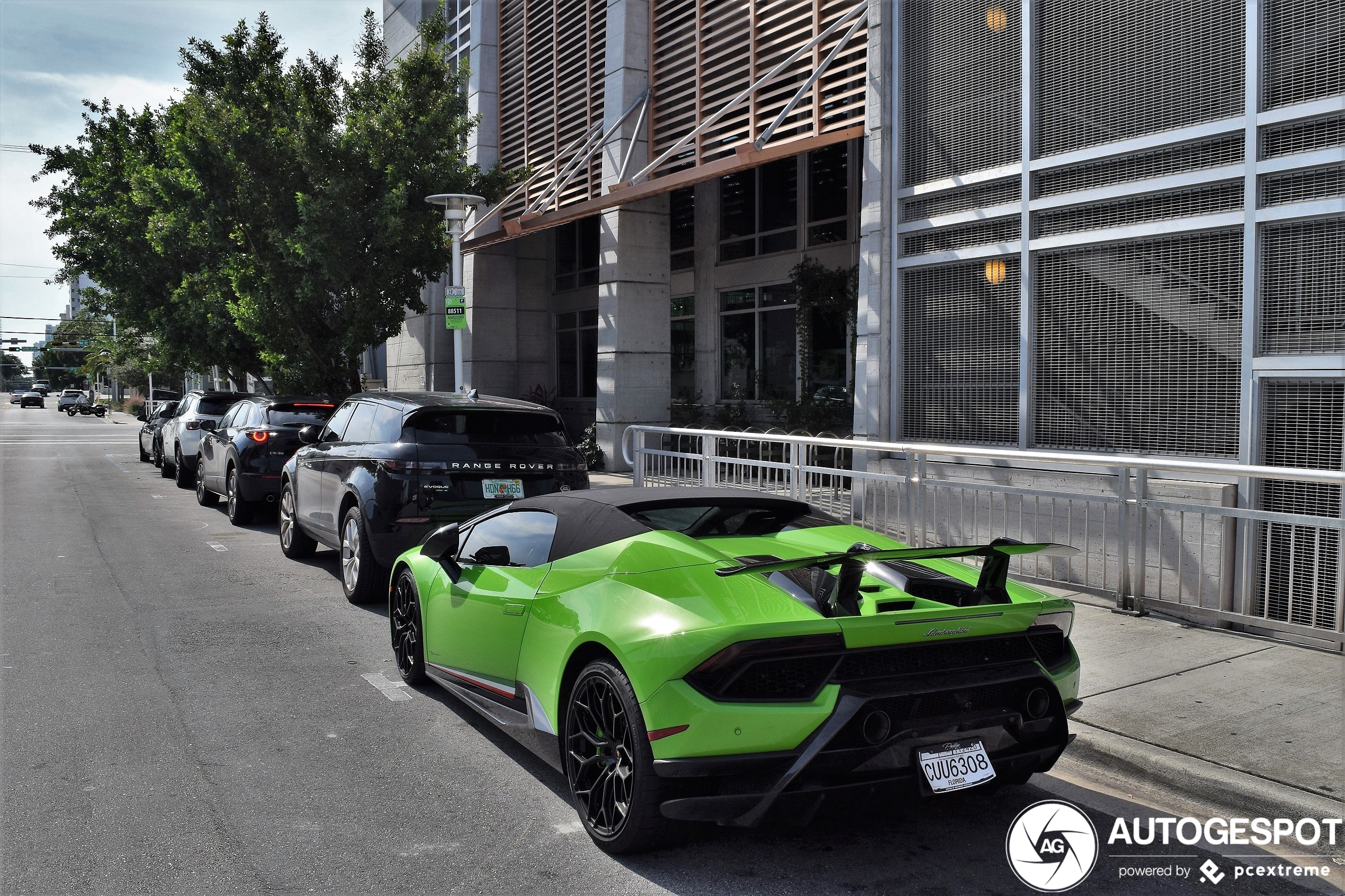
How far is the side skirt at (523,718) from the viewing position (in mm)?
4375

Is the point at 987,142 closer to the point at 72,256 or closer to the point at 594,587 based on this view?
the point at 594,587

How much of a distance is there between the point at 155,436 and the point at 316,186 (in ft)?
28.2

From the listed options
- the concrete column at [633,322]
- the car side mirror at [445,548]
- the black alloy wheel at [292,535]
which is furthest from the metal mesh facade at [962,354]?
the concrete column at [633,322]

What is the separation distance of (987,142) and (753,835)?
814 centimetres

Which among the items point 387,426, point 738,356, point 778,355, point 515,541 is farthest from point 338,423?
point 738,356

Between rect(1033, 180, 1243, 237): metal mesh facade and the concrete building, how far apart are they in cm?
3

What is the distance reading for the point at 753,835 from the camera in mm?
4109

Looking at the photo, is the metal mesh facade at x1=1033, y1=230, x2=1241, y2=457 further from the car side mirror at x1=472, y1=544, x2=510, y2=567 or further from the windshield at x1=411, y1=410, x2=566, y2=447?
the car side mirror at x1=472, y1=544, x2=510, y2=567

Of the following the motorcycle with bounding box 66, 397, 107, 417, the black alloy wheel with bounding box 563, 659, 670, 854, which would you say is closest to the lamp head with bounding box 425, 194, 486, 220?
the black alloy wheel with bounding box 563, 659, 670, 854

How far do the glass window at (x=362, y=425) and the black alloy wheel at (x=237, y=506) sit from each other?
14.9 ft

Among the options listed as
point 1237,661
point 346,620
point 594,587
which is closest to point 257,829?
point 594,587

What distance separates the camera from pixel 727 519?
4887 mm

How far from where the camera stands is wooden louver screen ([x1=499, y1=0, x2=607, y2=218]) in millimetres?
18953

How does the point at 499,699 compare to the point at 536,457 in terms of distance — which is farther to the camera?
the point at 536,457
